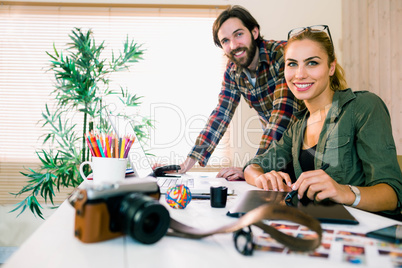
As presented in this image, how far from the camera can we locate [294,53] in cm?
122

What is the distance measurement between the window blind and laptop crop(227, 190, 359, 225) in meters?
2.00

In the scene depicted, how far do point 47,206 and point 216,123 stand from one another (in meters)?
1.92

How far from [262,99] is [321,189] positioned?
45.6 inches

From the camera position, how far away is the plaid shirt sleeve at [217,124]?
1.68 m

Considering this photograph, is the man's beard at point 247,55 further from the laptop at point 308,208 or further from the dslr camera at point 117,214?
the dslr camera at point 117,214

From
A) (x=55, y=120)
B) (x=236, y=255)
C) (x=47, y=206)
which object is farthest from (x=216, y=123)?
(x=47, y=206)

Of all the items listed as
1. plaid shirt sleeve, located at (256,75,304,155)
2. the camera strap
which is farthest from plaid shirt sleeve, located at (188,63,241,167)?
the camera strap

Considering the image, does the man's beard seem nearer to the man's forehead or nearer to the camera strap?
the man's forehead

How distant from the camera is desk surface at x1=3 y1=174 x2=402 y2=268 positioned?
0.41 meters

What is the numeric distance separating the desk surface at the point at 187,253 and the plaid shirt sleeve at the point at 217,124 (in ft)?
3.68

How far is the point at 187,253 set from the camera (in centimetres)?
45

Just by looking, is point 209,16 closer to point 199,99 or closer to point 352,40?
point 199,99

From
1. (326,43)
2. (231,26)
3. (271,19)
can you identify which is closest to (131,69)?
(231,26)

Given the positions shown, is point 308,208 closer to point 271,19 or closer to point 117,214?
point 117,214
